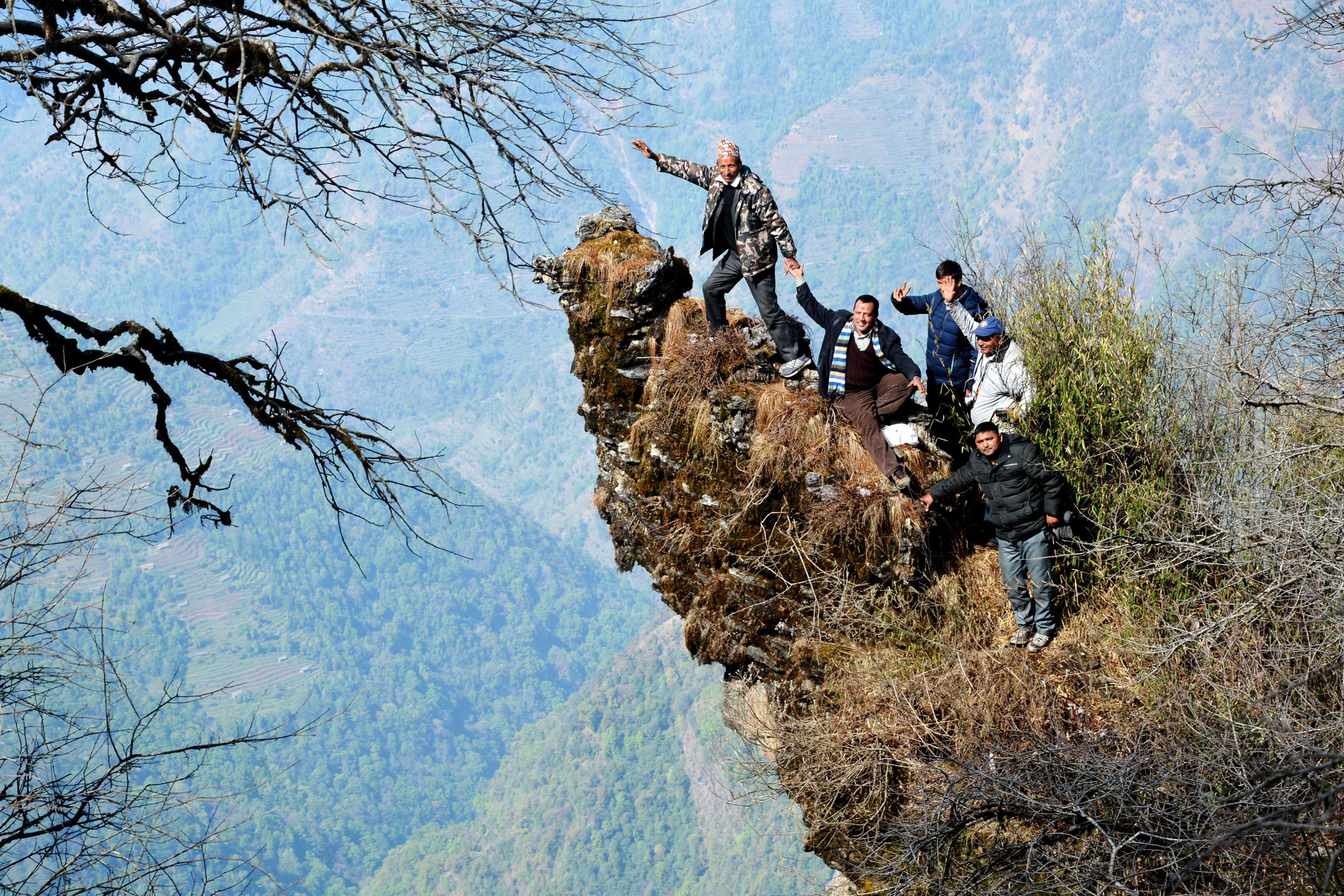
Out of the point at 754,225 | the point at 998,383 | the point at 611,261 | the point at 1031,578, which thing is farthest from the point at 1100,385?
the point at 611,261

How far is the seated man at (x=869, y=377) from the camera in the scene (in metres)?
7.93

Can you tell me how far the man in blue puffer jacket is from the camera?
7.84m

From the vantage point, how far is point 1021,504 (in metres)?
7.13

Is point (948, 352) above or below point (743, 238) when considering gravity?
below

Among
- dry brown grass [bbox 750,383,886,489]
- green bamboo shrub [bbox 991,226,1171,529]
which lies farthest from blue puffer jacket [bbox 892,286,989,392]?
dry brown grass [bbox 750,383,886,489]

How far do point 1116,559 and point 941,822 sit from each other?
102 inches

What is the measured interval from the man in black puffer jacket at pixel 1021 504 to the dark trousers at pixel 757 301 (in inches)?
87.2

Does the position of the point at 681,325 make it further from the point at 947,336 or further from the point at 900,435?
the point at 947,336

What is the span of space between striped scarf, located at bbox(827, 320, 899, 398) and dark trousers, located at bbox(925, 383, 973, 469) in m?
0.51

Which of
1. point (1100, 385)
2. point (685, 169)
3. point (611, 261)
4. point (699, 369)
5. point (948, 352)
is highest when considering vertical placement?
point (611, 261)

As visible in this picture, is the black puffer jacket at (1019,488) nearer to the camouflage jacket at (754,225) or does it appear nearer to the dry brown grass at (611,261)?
the camouflage jacket at (754,225)

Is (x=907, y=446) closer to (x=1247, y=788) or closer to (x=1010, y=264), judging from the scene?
(x=1010, y=264)

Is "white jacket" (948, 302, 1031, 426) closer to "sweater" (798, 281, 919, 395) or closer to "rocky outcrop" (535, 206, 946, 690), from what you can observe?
"sweater" (798, 281, 919, 395)

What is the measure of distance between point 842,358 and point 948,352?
0.94 meters
